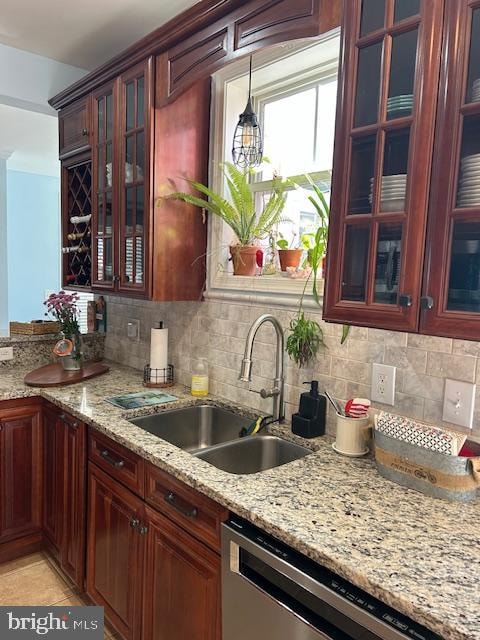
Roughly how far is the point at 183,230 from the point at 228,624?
5.25 feet

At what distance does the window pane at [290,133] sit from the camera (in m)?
2.07

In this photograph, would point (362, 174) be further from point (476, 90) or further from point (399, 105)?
→ point (476, 90)

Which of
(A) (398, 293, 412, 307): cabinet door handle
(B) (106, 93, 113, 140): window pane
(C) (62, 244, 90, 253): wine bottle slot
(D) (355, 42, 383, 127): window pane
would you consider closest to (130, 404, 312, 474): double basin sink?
(A) (398, 293, 412, 307): cabinet door handle

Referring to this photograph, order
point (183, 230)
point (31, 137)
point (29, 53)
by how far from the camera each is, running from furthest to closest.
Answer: point (31, 137) < point (29, 53) < point (183, 230)

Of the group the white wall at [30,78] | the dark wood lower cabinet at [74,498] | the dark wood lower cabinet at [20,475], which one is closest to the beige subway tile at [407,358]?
the dark wood lower cabinet at [74,498]

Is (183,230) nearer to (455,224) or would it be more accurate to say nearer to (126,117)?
(126,117)

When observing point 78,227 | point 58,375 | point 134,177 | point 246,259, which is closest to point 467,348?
point 246,259

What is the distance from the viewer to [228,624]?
1258 millimetres

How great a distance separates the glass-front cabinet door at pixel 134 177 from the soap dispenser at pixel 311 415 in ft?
3.04

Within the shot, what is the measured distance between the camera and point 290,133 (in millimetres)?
2166

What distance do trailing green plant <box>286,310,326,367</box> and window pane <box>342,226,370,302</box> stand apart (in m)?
0.48

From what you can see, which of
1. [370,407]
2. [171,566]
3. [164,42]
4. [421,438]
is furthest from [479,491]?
[164,42]

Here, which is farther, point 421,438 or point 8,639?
point 8,639

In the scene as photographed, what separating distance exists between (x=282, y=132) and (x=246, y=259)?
25.3 inches
